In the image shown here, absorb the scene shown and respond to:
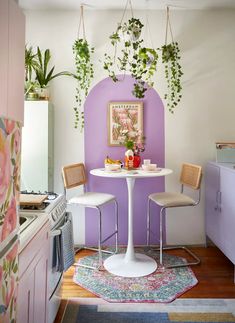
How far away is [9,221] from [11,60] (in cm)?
64

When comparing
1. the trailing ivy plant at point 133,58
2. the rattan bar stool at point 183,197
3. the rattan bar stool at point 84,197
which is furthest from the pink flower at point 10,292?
the trailing ivy plant at point 133,58

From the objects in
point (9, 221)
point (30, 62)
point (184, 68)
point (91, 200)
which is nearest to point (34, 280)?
point (9, 221)

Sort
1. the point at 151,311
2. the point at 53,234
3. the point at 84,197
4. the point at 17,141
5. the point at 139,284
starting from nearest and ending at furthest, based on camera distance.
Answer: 1. the point at 17,141
2. the point at 53,234
3. the point at 151,311
4. the point at 139,284
5. the point at 84,197

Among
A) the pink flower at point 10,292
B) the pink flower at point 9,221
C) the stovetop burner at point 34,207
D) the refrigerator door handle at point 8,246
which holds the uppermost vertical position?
the pink flower at point 9,221

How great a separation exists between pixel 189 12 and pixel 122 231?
2560mm

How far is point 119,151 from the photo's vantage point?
10.0 feet

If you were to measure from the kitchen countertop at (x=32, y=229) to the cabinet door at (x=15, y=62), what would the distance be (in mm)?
476

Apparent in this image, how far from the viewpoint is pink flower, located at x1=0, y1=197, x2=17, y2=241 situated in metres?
0.77

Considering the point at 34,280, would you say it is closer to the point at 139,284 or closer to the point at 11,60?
the point at 11,60

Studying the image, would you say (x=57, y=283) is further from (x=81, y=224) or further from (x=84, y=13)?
(x=84, y=13)

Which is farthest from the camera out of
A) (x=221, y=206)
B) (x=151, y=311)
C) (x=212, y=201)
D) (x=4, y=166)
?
(x=212, y=201)

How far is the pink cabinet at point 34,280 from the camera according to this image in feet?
3.33

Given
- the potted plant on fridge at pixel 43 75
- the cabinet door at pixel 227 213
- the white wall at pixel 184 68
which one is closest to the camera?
the cabinet door at pixel 227 213

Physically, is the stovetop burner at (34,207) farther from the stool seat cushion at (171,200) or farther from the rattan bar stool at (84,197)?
the stool seat cushion at (171,200)
